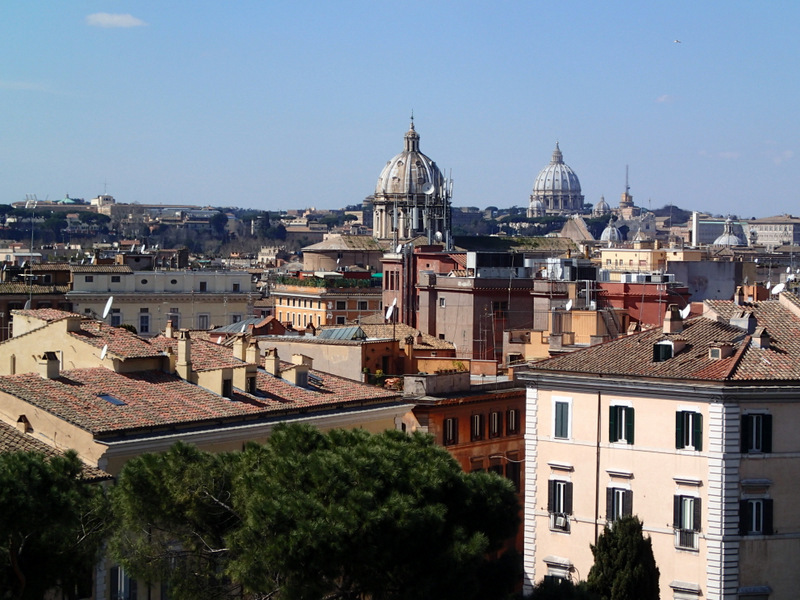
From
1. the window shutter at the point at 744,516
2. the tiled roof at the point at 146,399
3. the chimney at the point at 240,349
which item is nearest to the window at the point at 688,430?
the window shutter at the point at 744,516

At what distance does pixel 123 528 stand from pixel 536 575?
748 centimetres

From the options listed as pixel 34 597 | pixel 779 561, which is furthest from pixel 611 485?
pixel 34 597

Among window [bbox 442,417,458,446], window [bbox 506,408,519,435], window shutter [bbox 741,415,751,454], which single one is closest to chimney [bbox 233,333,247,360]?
window [bbox 442,417,458,446]

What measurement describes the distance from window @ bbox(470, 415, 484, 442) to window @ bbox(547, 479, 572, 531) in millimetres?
3819

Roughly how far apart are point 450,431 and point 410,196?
7546cm

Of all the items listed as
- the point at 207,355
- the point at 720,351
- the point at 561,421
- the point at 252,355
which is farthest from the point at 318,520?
the point at 252,355

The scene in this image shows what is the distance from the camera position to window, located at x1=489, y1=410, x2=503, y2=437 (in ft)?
91.6

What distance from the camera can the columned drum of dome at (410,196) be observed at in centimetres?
9650

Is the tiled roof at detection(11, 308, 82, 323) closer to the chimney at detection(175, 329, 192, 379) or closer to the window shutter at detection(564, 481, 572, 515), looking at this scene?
the chimney at detection(175, 329, 192, 379)

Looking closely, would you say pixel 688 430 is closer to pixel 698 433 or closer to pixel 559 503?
pixel 698 433

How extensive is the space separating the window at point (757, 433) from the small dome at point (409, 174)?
81.9m

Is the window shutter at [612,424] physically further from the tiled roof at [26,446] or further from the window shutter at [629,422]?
the tiled roof at [26,446]

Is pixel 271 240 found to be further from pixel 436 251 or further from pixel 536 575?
pixel 536 575

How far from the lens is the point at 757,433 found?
72.4 feet
